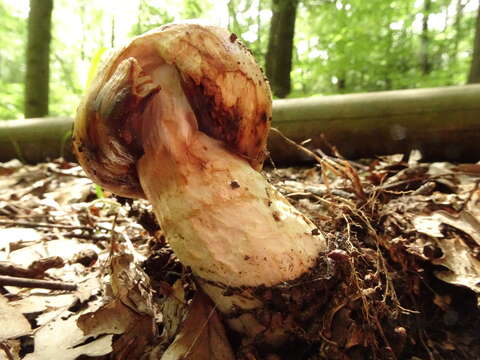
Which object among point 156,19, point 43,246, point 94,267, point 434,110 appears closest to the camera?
point 94,267

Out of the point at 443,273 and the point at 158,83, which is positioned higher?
the point at 158,83

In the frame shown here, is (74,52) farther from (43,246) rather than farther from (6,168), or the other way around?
(43,246)

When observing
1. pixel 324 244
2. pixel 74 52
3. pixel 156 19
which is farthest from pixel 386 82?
pixel 74 52

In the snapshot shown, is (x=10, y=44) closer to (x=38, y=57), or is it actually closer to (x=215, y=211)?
(x=38, y=57)

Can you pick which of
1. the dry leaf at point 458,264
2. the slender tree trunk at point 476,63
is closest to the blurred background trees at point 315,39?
the slender tree trunk at point 476,63

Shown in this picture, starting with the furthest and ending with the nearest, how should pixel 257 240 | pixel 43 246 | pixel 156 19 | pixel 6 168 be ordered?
pixel 156 19
pixel 6 168
pixel 43 246
pixel 257 240

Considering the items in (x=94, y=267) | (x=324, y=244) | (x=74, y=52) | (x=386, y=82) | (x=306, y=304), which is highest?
(x=74, y=52)

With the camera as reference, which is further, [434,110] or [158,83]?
[434,110]
